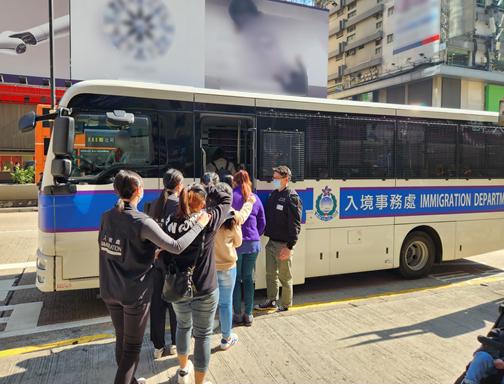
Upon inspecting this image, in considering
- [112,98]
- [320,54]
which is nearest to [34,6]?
[320,54]

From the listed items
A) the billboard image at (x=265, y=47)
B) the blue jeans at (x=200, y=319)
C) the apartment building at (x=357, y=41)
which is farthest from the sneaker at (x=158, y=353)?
the apartment building at (x=357, y=41)

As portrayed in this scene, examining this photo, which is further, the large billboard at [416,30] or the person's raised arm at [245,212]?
the large billboard at [416,30]

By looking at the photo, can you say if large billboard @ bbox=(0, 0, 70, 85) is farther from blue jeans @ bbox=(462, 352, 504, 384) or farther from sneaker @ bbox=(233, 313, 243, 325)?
blue jeans @ bbox=(462, 352, 504, 384)

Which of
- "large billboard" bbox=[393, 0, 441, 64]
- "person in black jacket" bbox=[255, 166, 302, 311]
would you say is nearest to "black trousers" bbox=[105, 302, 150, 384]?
"person in black jacket" bbox=[255, 166, 302, 311]

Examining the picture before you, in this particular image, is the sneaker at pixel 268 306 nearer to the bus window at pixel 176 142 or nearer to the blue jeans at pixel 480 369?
the bus window at pixel 176 142

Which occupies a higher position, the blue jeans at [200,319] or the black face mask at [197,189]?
the black face mask at [197,189]

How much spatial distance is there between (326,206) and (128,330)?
398 centimetres

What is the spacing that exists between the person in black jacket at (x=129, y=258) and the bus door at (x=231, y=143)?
2679 mm

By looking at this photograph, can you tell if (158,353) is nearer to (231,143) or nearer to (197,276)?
(197,276)

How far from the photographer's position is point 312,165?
6363mm

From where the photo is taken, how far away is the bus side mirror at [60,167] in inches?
187

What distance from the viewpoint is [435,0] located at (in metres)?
37.2

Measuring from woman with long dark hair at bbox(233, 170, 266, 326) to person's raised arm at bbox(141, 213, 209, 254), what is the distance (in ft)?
5.03

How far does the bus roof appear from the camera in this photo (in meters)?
5.19
